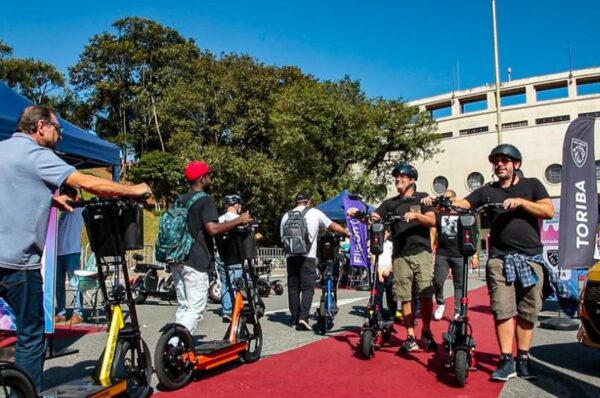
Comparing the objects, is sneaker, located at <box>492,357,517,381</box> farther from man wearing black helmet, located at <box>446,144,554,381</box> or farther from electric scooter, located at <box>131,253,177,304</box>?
electric scooter, located at <box>131,253,177,304</box>

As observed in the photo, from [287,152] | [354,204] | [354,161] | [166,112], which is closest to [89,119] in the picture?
[166,112]

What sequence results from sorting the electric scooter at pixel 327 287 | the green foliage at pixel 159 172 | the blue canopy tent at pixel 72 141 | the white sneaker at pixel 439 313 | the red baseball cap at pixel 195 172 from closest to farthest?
the red baseball cap at pixel 195 172 < the blue canopy tent at pixel 72 141 < the electric scooter at pixel 327 287 < the white sneaker at pixel 439 313 < the green foliage at pixel 159 172

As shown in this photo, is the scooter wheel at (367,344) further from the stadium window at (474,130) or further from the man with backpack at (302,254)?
the stadium window at (474,130)

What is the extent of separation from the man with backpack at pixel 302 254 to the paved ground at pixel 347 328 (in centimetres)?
38

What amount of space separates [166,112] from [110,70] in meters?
14.8

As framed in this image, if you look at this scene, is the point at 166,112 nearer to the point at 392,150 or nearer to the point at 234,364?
the point at 392,150

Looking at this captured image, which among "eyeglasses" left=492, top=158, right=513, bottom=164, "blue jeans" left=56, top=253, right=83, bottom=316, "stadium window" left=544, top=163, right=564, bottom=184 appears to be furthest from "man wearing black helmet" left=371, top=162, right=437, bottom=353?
"stadium window" left=544, top=163, right=564, bottom=184

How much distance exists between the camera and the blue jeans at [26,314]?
3.26 meters

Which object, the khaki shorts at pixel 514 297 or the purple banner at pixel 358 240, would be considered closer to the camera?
the khaki shorts at pixel 514 297

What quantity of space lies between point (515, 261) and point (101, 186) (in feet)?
11.8

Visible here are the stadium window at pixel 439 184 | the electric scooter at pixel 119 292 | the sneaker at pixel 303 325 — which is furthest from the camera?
the stadium window at pixel 439 184

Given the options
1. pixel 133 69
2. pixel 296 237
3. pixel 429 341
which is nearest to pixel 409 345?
pixel 429 341

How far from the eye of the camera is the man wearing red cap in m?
5.05

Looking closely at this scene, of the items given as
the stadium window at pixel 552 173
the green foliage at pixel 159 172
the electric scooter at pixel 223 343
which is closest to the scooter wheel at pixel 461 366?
the electric scooter at pixel 223 343
